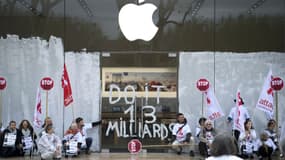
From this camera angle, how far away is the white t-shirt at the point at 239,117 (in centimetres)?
1314

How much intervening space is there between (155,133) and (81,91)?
8.02 ft

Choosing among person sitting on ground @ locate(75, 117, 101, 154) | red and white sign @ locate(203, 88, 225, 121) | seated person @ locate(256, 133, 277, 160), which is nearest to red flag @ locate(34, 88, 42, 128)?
person sitting on ground @ locate(75, 117, 101, 154)

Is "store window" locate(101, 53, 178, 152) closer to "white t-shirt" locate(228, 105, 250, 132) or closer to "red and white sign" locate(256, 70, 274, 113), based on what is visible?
"white t-shirt" locate(228, 105, 250, 132)

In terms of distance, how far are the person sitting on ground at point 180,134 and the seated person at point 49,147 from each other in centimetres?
346

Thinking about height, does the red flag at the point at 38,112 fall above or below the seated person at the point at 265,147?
above

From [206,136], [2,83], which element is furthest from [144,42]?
[2,83]

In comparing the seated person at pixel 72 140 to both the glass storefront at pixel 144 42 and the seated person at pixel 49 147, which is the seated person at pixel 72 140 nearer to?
the glass storefront at pixel 144 42

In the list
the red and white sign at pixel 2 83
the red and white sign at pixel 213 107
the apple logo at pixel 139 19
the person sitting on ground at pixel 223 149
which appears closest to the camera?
the person sitting on ground at pixel 223 149

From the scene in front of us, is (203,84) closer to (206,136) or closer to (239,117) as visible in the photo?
(206,136)

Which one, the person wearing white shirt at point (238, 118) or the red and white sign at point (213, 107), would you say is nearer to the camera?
the person wearing white shirt at point (238, 118)

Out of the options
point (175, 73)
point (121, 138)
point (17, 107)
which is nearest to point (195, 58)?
point (175, 73)

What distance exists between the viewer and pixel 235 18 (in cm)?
1504

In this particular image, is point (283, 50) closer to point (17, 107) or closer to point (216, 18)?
point (216, 18)

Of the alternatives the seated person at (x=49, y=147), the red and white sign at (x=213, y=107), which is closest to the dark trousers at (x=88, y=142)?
the seated person at (x=49, y=147)
